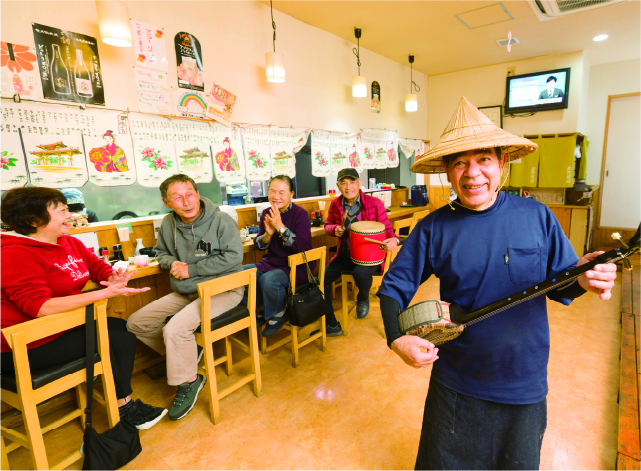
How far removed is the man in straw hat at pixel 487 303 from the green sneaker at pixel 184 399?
1590mm

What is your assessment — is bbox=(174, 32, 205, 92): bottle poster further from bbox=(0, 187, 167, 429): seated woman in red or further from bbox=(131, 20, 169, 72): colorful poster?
bbox=(0, 187, 167, 429): seated woman in red

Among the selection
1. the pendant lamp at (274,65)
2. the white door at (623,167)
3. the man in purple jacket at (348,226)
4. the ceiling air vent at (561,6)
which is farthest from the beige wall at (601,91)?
the pendant lamp at (274,65)

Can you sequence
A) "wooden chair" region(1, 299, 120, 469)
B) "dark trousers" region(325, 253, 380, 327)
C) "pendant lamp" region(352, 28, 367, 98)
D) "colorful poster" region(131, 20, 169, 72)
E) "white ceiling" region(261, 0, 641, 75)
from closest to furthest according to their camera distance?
"wooden chair" region(1, 299, 120, 469) < "colorful poster" region(131, 20, 169, 72) < "dark trousers" region(325, 253, 380, 327) < "white ceiling" region(261, 0, 641, 75) < "pendant lamp" region(352, 28, 367, 98)

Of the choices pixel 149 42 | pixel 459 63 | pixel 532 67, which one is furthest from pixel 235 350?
pixel 532 67

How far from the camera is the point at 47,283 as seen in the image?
1737 mm

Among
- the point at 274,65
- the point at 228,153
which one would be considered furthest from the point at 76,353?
the point at 274,65

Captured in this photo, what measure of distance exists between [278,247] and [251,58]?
84.1 inches

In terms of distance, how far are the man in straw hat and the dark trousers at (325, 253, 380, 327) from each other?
197cm

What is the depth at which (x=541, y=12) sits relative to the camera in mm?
3816

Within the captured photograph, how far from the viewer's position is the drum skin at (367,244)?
275cm

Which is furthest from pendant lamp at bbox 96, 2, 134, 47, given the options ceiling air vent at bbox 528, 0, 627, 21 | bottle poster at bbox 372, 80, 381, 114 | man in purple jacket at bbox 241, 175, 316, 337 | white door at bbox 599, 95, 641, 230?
white door at bbox 599, 95, 641, 230

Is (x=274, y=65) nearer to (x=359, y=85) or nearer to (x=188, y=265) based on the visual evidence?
(x=359, y=85)

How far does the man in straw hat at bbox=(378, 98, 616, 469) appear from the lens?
109 centimetres

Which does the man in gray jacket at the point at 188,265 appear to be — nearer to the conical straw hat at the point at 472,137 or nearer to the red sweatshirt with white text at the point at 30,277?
the red sweatshirt with white text at the point at 30,277
